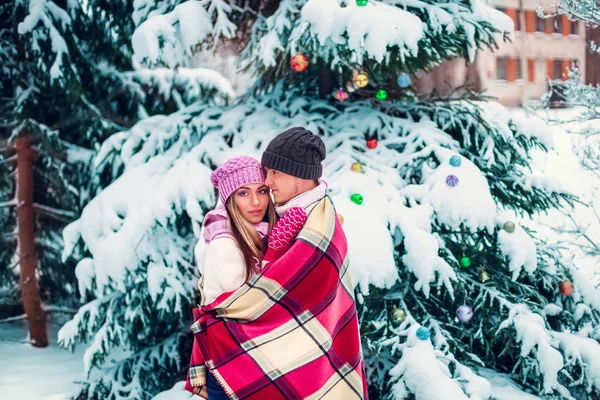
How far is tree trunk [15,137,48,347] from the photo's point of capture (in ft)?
18.2

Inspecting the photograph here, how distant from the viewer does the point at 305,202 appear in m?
2.35

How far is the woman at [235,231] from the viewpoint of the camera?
233 centimetres

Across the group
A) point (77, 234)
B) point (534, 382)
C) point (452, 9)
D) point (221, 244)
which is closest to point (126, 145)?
point (77, 234)

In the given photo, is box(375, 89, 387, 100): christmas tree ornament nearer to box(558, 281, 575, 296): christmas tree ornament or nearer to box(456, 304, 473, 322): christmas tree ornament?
box(456, 304, 473, 322): christmas tree ornament

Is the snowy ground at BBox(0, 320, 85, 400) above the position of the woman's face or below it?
below

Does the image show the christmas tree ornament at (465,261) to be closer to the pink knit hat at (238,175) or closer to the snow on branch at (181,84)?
the pink knit hat at (238,175)

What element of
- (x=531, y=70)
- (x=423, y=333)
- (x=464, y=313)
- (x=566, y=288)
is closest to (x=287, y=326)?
(x=423, y=333)

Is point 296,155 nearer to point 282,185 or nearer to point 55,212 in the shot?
point 282,185

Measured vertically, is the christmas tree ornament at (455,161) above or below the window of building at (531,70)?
above

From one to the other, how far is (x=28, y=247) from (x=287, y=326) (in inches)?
167

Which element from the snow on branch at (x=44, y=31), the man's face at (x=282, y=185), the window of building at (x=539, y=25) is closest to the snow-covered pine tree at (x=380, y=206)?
the man's face at (x=282, y=185)

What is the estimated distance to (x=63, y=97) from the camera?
5.36 m

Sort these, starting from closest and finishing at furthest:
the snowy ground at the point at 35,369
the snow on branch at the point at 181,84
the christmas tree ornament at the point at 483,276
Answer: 1. the christmas tree ornament at the point at 483,276
2. the snowy ground at the point at 35,369
3. the snow on branch at the point at 181,84

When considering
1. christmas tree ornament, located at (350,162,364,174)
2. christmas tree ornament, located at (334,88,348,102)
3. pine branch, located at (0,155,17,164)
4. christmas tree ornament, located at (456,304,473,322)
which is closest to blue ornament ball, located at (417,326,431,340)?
christmas tree ornament, located at (456,304,473,322)
